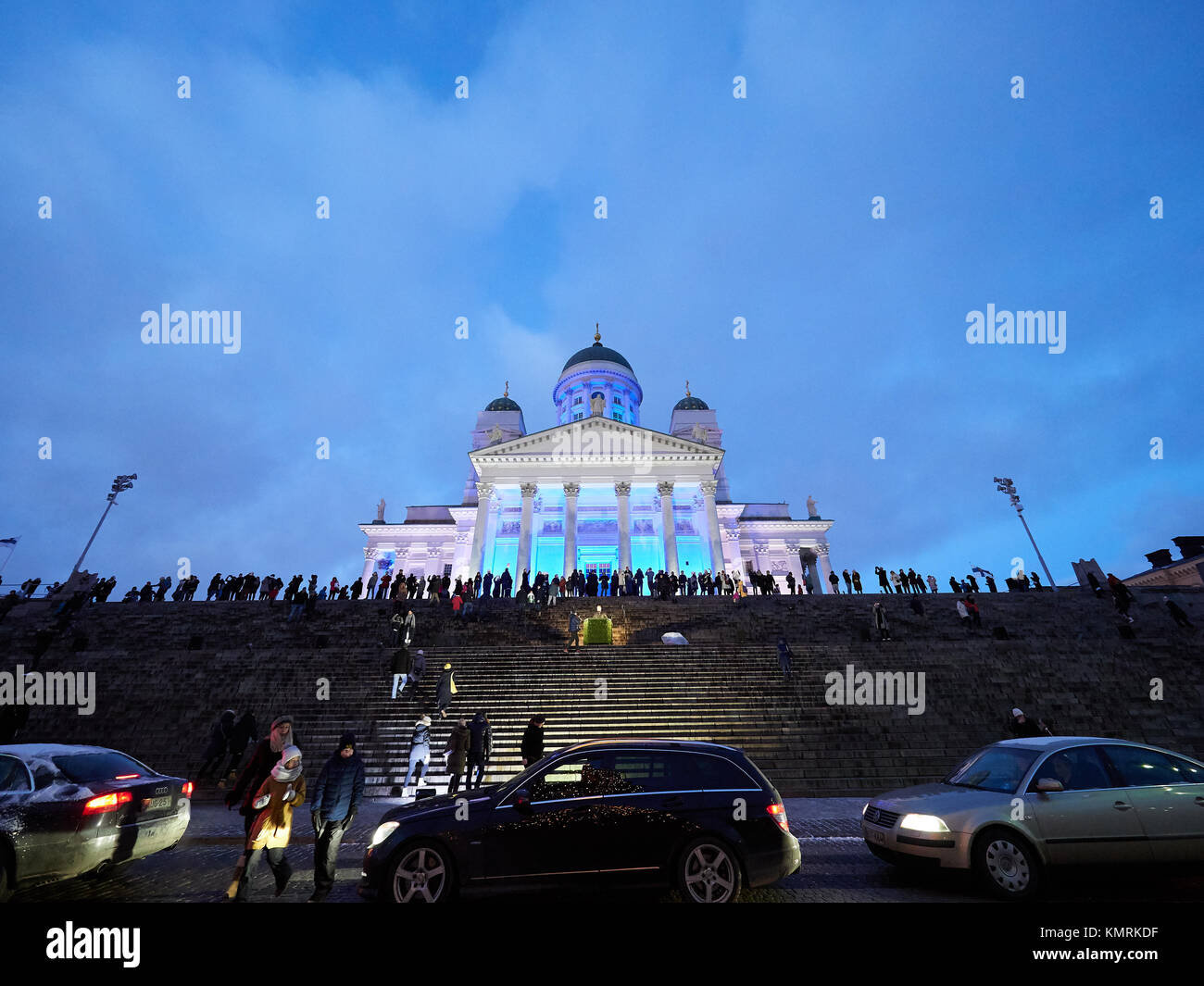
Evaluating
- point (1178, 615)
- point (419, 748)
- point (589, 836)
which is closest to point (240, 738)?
point (419, 748)

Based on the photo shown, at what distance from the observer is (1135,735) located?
45.0 feet

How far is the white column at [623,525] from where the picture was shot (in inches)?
1406

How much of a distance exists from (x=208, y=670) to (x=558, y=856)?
16478mm

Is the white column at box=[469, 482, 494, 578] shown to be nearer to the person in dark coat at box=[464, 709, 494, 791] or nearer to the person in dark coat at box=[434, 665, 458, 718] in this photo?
the person in dark coat at box=[434, 665, 458, 718]

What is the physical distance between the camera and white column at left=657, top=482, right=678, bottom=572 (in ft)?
116

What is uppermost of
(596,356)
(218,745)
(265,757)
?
(596,356)

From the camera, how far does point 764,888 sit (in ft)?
18.7

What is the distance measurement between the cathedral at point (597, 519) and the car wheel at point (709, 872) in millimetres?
28381

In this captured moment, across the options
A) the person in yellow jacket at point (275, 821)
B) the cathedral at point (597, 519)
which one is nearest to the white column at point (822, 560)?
the cathedral at point (597, 519)

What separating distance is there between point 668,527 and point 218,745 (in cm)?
2808

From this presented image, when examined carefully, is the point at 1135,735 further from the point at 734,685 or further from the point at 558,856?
the point at 558,856

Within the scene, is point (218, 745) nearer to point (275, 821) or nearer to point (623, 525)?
point (275, 821)

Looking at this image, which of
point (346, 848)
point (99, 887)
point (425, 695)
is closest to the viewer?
point (99, 887)
